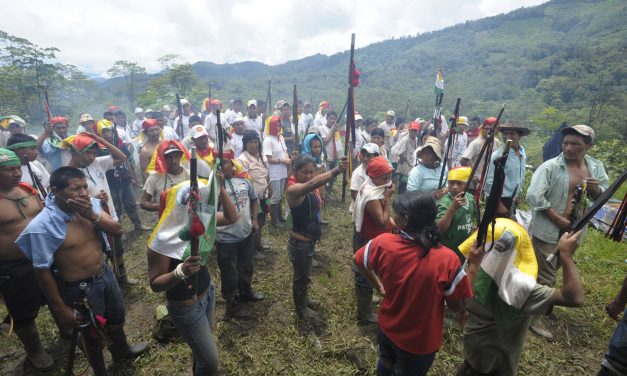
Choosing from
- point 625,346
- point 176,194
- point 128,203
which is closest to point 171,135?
point 128,203

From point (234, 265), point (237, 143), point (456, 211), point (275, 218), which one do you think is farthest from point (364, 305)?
point (237, 143)

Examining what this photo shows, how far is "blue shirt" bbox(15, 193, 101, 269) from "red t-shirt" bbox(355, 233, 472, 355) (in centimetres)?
292

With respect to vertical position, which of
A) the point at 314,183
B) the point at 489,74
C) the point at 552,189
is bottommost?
the point at 552,189

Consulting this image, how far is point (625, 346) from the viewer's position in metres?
2.50

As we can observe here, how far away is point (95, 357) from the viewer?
3.18m

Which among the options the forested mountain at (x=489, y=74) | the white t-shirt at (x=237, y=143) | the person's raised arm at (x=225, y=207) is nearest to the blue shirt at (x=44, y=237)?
the person's raised arm at (x=225, y=207)

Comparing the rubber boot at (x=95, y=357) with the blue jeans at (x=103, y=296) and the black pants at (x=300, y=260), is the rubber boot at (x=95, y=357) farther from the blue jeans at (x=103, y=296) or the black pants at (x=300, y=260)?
the black pants at (x=300, y=260)

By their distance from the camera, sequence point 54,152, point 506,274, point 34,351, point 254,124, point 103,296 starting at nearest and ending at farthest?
1. point 506,274
2. point 103,296
3. point 34,351
4. point 54,152
5. point 254,124

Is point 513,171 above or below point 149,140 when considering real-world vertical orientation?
below

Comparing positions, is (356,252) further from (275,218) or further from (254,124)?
(254,124)

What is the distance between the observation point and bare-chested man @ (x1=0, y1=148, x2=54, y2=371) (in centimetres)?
332

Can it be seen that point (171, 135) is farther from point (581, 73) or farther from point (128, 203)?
point (581, 73)

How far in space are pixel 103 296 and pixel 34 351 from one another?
1320 mm

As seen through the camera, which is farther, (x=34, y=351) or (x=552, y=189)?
(x=552, y=189)
